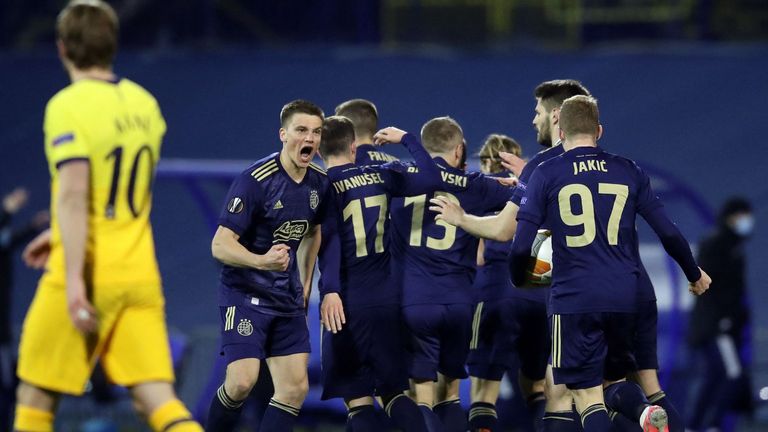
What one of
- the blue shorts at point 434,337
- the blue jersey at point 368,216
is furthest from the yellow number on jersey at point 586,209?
the blue shorts at point 434,337

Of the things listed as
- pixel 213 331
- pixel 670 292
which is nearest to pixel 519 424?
pixel 670 292

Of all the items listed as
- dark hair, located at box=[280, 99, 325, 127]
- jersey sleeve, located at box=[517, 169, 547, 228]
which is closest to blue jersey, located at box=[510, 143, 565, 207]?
jersey sleeve, located at box=[517, 169, 547, 228]

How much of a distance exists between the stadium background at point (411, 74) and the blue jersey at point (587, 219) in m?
9.80

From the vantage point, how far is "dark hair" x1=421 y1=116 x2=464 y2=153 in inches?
350

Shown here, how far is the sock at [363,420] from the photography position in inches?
331

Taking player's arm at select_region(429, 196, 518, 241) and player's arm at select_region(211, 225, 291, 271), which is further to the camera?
player's arm at select_region(429, 196, 518, 241)

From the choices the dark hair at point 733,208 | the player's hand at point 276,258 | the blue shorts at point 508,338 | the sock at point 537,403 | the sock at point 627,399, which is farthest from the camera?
the dark hair at point 733,208

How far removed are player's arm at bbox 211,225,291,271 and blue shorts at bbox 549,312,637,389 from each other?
1.50 meters

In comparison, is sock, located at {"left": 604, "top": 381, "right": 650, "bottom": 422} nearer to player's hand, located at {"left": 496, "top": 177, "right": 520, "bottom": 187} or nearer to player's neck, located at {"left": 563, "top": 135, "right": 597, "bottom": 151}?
player's neck, located at {"left": 563, "top": 135, "right": 597, "bottom": 151}

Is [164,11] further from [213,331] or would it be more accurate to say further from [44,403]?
[44,403]

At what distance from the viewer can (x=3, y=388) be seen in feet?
41.4

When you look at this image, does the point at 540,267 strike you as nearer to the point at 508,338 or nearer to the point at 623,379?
the point at 623,379

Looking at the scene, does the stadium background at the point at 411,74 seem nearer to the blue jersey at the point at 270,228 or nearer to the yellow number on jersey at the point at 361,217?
the yellow number on jersey at the point at 361,217

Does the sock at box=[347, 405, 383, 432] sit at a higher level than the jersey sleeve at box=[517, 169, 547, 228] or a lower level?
lower
